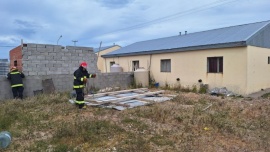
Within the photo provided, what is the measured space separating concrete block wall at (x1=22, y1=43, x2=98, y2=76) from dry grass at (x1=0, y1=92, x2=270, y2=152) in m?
3.08

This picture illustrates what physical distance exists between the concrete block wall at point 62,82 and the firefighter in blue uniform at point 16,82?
1.05 feet

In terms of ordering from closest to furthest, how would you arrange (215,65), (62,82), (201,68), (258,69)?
(62,82) → (258,69) → (215,65) → (201,68)

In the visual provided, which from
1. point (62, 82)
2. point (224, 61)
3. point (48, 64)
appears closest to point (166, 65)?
point (224, 61)

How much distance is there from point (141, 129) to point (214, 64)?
8.97m

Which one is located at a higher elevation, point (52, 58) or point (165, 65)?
point (52, 58)

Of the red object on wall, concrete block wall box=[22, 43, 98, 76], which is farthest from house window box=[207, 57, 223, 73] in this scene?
the red object on wall

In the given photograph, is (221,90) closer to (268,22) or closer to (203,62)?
(203,62)

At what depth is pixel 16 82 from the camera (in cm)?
1039

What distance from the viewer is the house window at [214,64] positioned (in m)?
13.3

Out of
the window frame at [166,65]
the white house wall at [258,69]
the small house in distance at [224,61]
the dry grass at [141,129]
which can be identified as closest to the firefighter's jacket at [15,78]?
the dry grass at [141,129]

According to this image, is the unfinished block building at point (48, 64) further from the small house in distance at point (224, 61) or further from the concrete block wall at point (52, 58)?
the small house in distance at point (224, 61)

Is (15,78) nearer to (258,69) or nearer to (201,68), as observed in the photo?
(201,68)

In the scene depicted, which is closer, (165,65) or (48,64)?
(48,64)

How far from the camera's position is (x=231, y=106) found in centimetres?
892
